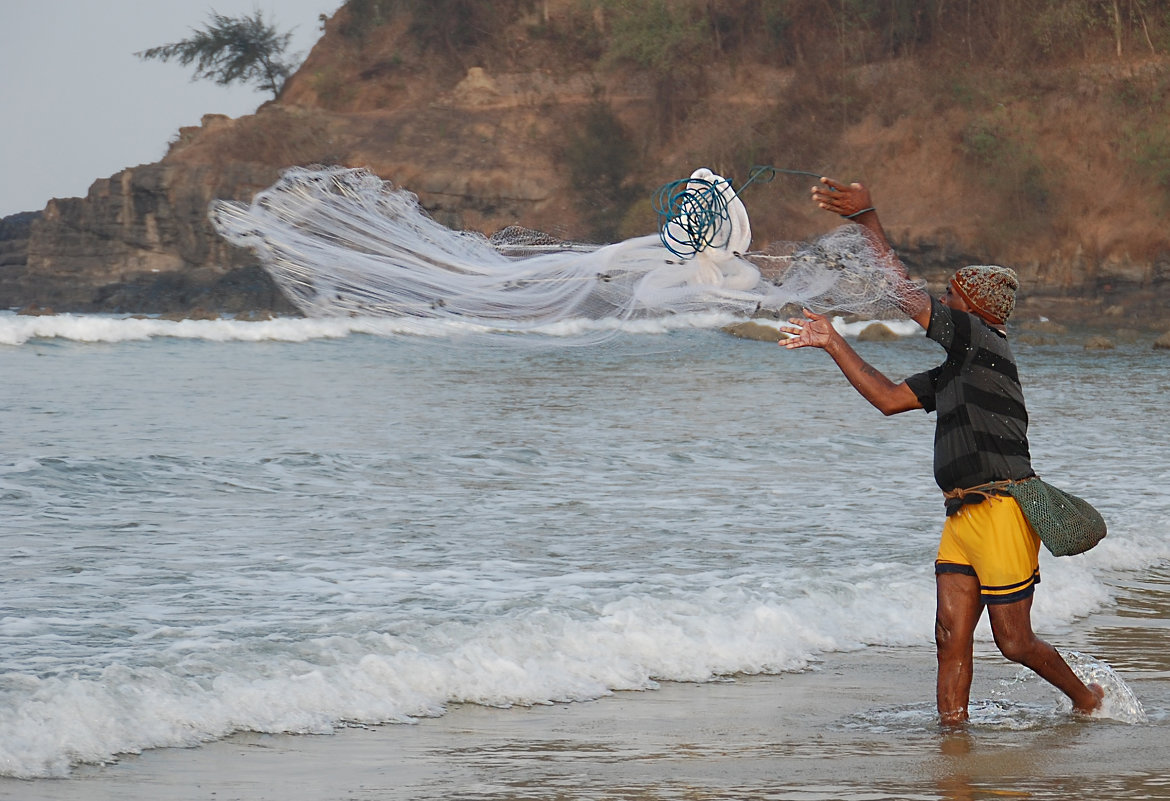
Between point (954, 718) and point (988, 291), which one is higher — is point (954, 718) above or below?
below

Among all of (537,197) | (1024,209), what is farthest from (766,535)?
(537,197)

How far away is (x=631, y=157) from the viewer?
47.4 m

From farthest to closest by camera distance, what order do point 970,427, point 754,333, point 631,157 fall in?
1. point 631,157
2. point 754,333
3. point 970,427

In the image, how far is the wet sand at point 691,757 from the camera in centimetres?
384

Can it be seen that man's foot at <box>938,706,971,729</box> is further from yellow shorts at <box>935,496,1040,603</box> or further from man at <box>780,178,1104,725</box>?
yellow shorts at <box>935,496,1040,603</box>

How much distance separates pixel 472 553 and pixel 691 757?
11.7ft

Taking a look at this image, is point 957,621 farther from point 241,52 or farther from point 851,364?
point 241,52

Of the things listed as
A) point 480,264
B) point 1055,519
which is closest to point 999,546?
point 1055,519

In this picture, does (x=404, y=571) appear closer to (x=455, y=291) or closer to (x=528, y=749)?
(x=455, y=291)

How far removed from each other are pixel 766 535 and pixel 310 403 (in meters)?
9.17

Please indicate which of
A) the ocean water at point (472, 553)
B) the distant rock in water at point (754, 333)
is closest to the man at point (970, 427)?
the ocean water at point (472, 553)

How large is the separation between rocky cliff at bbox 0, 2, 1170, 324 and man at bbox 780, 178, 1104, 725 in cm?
2893

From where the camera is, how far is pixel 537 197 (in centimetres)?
4678

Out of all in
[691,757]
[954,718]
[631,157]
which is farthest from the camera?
→ [631,157]
